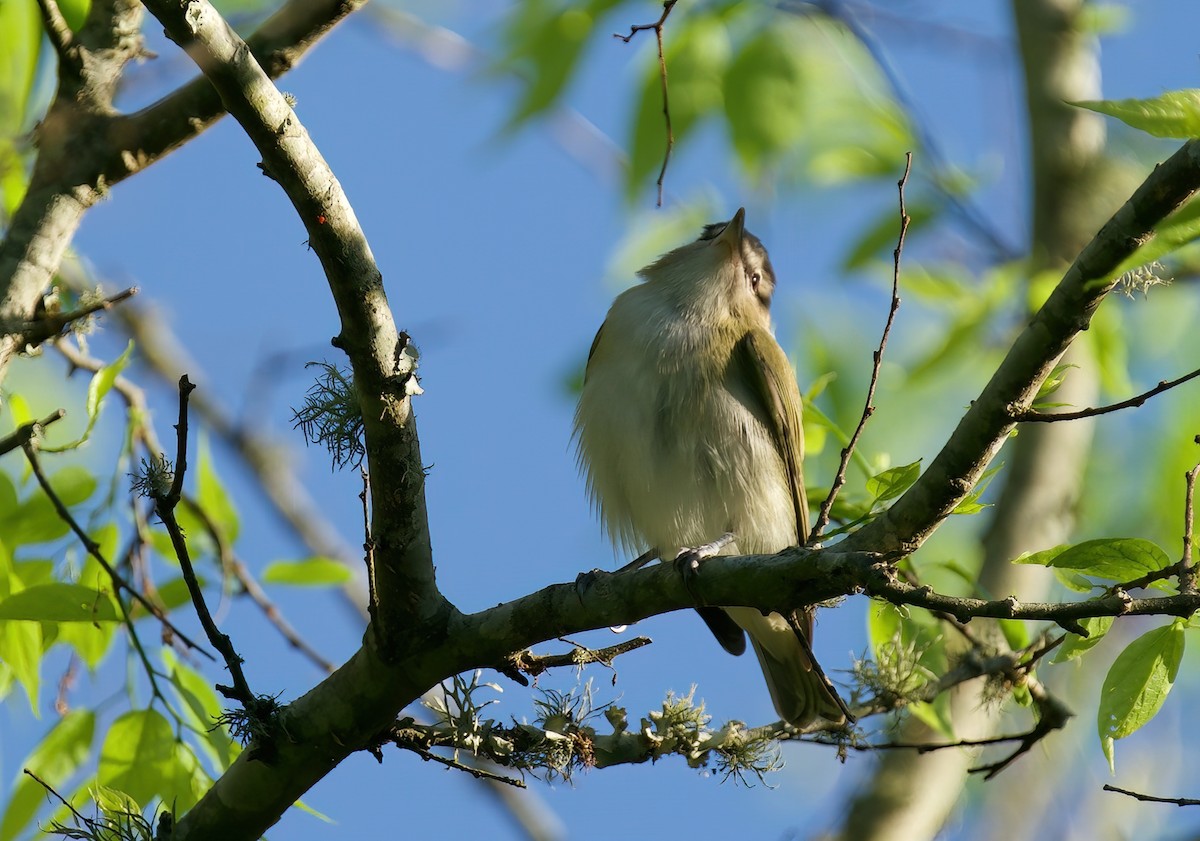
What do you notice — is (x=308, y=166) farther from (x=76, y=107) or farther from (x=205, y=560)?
(x=205, y=560)

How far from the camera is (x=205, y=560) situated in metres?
4.31

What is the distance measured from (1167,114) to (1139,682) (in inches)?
50.2

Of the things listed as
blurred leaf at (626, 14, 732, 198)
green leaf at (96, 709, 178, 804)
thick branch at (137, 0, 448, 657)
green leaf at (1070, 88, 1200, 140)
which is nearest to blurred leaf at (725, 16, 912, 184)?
blurred leaf at (626, 14, 732, 198)

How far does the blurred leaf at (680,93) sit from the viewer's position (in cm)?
467

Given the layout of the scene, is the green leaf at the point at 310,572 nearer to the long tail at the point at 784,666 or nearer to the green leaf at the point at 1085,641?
the long tail at the point at 784,666

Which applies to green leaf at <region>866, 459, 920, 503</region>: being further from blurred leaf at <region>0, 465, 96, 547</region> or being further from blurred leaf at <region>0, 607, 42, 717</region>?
blurred leaf at <region>0, 465, 96, 547</region>

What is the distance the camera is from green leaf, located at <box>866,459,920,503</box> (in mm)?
3055

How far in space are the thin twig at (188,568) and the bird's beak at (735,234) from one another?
2.95 meters

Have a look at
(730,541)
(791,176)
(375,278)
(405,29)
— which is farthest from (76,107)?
(405,29)

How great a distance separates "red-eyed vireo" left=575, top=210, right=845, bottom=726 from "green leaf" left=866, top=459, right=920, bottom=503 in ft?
4.21

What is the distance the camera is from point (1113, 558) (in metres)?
2.55

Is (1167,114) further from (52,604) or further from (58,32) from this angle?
(58,32)

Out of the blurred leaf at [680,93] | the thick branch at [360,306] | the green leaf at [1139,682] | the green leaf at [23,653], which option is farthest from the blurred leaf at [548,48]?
the green leaf at [1139,682]

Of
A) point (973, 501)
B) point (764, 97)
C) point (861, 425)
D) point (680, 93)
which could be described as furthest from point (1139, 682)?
point (680, 93)
